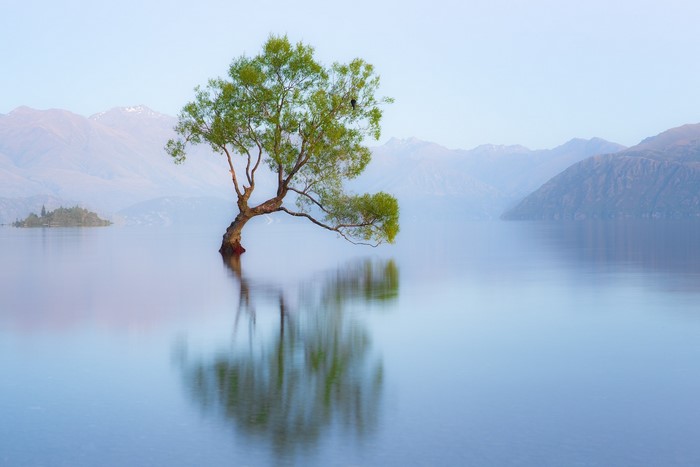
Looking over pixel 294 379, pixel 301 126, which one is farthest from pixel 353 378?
pixel 301 126

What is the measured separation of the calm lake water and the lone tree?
91.8ft

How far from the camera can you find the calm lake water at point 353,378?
11508 mm

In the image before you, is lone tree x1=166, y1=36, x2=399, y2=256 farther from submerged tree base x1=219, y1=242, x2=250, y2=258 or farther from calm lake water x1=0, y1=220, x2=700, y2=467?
calm lake water x1=0, y1=220, x2=700, y2=467

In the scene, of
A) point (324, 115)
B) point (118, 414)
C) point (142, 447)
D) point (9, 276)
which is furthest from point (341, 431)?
point (324, 115)

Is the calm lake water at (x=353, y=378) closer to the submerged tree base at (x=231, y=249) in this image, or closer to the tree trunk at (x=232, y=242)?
the tree trunk at (x=232, y=242)

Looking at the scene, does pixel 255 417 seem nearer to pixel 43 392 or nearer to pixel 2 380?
pixel 43 392

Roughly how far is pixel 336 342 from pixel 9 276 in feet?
112

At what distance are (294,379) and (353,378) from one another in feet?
4.17

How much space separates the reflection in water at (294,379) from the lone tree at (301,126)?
33.9 metres

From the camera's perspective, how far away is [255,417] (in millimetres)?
13039

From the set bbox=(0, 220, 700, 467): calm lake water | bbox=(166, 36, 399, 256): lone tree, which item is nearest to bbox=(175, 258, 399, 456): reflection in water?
bbox=(0, 220, 700, 467): calm lake water

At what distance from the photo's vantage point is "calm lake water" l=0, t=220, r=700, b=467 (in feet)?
37.8

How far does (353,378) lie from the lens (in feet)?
52.5

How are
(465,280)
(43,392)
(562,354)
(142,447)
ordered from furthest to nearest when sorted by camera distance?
(465,280)
(562,354)
(43,392)
(142,447)
